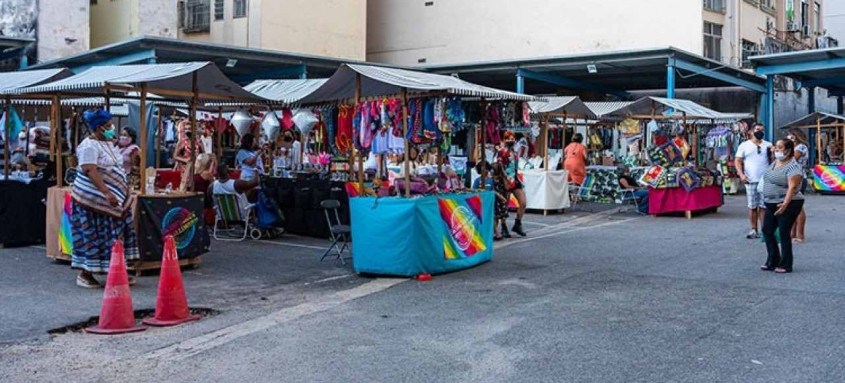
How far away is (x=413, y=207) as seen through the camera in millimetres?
9500

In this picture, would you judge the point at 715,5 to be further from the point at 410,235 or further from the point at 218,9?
the point at 410,235

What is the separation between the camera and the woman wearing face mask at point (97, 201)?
873 centimetres

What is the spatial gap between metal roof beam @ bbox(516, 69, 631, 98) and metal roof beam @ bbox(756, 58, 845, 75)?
6.43m

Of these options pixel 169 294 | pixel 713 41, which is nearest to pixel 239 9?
pixel 713 41

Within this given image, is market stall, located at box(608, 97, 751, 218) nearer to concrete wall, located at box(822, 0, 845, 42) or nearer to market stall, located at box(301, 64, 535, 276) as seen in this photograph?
market stall, located at box(301, 64, 535, 276)

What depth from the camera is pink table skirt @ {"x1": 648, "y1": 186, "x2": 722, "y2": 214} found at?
1688 cm

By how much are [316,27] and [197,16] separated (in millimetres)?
4310

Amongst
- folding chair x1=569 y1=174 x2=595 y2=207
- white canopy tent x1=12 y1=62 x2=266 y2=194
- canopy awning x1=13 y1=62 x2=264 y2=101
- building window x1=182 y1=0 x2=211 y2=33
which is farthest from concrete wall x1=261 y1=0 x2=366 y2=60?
canopy awning x1=13 y1=62 x2=264 y2=101

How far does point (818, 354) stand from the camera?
621cm

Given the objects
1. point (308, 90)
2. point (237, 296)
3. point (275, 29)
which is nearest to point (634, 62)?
point (275, 29)

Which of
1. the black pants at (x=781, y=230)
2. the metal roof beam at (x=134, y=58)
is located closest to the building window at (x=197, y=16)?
the metal roof beam at (x=134, y=58)

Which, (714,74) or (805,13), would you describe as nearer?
(714,74)

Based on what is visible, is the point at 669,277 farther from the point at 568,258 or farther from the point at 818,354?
the point at 818,354

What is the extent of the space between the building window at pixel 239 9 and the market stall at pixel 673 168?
1530 centimetres
